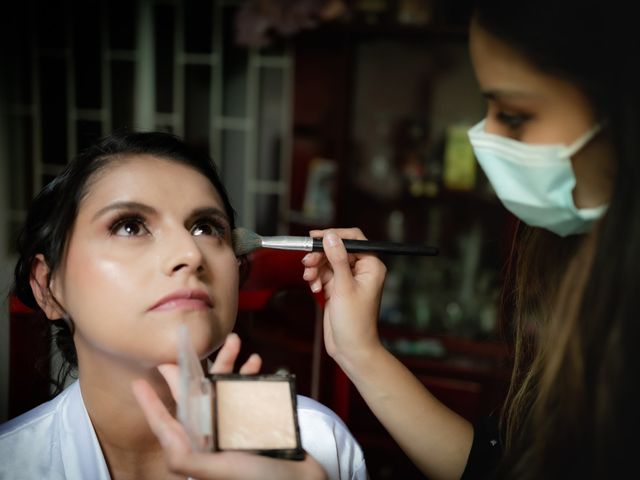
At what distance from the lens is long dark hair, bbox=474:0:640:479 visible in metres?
0.57

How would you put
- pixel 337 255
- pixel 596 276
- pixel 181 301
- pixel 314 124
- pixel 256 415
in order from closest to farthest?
pixel 596 276, pixel 256 415, pixel 181 301, pixel 337 255, pixel 314 124

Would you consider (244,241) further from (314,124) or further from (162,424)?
(314,124)

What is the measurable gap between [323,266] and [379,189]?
5.47 feet

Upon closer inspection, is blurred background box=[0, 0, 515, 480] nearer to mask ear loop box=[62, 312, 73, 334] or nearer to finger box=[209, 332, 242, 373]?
mask ear loop box=[62, 312, 73, 334]

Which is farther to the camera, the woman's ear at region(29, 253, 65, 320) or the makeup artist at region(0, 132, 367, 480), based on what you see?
the woman's ear at region(29, 253, 65, 320)

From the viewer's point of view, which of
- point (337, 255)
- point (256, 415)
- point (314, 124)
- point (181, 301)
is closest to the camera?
point (256, 415)

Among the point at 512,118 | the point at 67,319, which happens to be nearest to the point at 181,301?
the point at 67,319

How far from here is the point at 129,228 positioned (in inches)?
37.9

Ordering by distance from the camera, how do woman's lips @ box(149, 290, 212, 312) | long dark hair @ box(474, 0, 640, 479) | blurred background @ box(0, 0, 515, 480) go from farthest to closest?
blurred background @ box(0, 0, 515, 480)
woman's lips @ box(149, 290, 212, 312)
long dark hair @ box(474, 0, 640, 479)

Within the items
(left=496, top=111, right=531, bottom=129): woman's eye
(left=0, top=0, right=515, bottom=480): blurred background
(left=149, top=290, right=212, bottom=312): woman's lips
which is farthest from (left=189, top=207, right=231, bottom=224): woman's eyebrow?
(left=0, top=0, right=515, bottom=480): blurred background

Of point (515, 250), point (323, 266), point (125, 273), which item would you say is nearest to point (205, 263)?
point (125, 273)

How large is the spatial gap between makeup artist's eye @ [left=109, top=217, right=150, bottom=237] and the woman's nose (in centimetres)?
5

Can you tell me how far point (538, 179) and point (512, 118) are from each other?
0.24ft

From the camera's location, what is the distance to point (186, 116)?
3.06m
